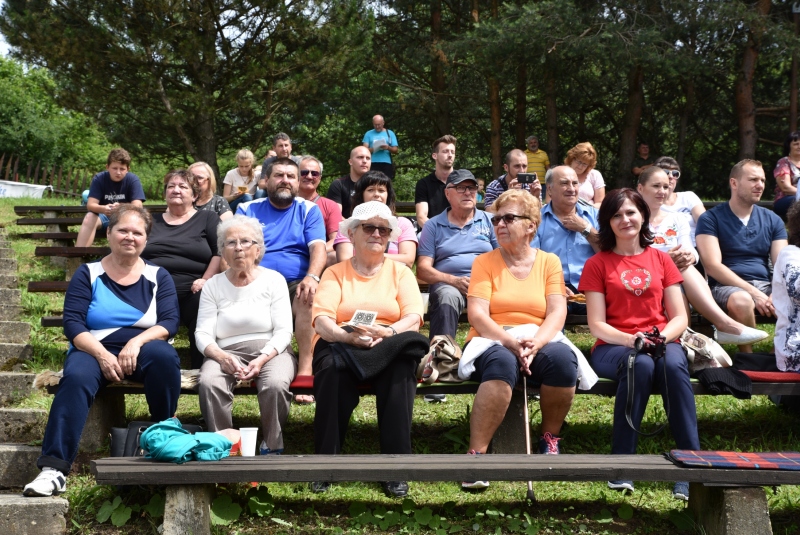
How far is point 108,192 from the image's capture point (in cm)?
803

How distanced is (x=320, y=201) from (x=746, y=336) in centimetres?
309

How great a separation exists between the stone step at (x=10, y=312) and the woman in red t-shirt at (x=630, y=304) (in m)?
4.93

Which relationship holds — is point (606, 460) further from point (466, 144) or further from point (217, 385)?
point (466, 144)

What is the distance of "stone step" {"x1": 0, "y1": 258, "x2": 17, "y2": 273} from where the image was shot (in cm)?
824

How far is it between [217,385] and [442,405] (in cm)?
170

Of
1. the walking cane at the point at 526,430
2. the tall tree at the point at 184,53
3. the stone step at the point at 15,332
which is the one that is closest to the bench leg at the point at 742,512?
the walking cane at the point at 526,430

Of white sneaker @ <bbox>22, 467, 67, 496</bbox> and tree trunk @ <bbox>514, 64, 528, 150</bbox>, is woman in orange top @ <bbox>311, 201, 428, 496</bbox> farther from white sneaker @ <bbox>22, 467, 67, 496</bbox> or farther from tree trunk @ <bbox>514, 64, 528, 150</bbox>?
tree trunk @ <bbox>514, 64, 528, 150</bbox>

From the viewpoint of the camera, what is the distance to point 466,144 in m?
17.0

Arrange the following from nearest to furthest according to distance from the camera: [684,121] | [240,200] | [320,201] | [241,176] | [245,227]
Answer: [245,227]
[320,201]
[240,200]
[241,176]
[684,121]

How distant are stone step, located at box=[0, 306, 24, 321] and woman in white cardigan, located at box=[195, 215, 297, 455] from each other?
10.7 ft

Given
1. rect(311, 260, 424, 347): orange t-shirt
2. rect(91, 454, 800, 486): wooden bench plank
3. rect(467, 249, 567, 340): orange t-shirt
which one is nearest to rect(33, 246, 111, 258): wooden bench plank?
rect(311, 260, 424, 347): orange t-shirt

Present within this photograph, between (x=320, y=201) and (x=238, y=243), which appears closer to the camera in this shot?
(x=238, y=243)

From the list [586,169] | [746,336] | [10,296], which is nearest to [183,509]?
[746,336]

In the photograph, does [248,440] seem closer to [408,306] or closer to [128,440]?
[128,440]
